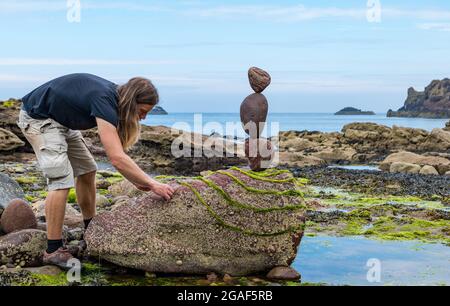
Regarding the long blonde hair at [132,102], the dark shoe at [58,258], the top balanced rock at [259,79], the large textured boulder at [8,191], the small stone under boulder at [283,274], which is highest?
the top balanced rock at [259,79]

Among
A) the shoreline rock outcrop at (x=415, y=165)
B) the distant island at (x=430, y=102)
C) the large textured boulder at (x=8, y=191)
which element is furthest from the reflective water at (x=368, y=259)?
the distant island at (x=430, y=102)

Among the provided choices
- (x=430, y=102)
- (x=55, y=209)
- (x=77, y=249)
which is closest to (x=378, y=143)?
(x=77, y=249)

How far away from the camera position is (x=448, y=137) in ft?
119

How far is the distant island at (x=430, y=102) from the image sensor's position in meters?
118

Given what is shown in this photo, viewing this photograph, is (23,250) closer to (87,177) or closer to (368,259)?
(87,177)

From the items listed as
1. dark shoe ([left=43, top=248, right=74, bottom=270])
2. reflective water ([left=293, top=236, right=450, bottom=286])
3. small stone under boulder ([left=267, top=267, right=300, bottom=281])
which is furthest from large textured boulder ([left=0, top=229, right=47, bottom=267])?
reflective water ([left=293, top=236, right=450, bottom=286])

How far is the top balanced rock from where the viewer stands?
28.5 feet

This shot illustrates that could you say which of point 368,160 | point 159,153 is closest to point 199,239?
point 159,153

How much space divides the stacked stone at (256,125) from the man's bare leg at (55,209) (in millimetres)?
2595

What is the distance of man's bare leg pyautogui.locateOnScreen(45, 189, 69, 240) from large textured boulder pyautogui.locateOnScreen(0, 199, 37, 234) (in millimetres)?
1181

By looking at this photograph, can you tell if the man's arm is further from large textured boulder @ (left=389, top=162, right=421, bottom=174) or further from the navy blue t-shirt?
large textured boulder @ (left=389, top=162, right=421, bottom=174)

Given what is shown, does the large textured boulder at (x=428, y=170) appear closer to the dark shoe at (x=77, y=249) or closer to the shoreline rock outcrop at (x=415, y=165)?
the shoreline rock outcrop at (x=415, y=165)
